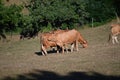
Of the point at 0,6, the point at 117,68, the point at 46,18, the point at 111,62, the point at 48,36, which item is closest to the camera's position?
the point at 117,68

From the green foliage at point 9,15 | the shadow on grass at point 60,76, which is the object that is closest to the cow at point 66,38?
the shadow on grass at point 60,76

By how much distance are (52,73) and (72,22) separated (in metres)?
43.2

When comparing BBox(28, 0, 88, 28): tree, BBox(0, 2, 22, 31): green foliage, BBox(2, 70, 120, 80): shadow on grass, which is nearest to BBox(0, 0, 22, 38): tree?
BBox(0, 2, 22, 31): green foliage

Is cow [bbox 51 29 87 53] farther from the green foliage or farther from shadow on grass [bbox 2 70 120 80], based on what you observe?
the green foliage

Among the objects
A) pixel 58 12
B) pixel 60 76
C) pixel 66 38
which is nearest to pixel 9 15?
pixel 58 12

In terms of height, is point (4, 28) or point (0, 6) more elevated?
point (0, 6)

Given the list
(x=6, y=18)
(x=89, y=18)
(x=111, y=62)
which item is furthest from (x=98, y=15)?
(x=111, y=62)

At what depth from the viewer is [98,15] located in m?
55.8

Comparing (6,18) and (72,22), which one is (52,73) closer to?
(6,18)

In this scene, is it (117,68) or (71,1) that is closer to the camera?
(117,68)

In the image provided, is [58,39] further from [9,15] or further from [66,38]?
[9,15]

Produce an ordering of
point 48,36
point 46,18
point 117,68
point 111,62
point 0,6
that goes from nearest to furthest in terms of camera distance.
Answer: point 117,68 < point 111,62 < point 48,36 < point 0,6 < point 46,18

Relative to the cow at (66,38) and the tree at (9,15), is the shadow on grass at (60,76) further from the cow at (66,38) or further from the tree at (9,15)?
the tree at (9,15)

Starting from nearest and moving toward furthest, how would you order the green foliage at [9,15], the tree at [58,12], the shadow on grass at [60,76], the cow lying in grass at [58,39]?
the shadow on grass at [60,76] < the cow lying in grass at [58,39] < the green foliage at [9,15] < the tree at [58,12]
